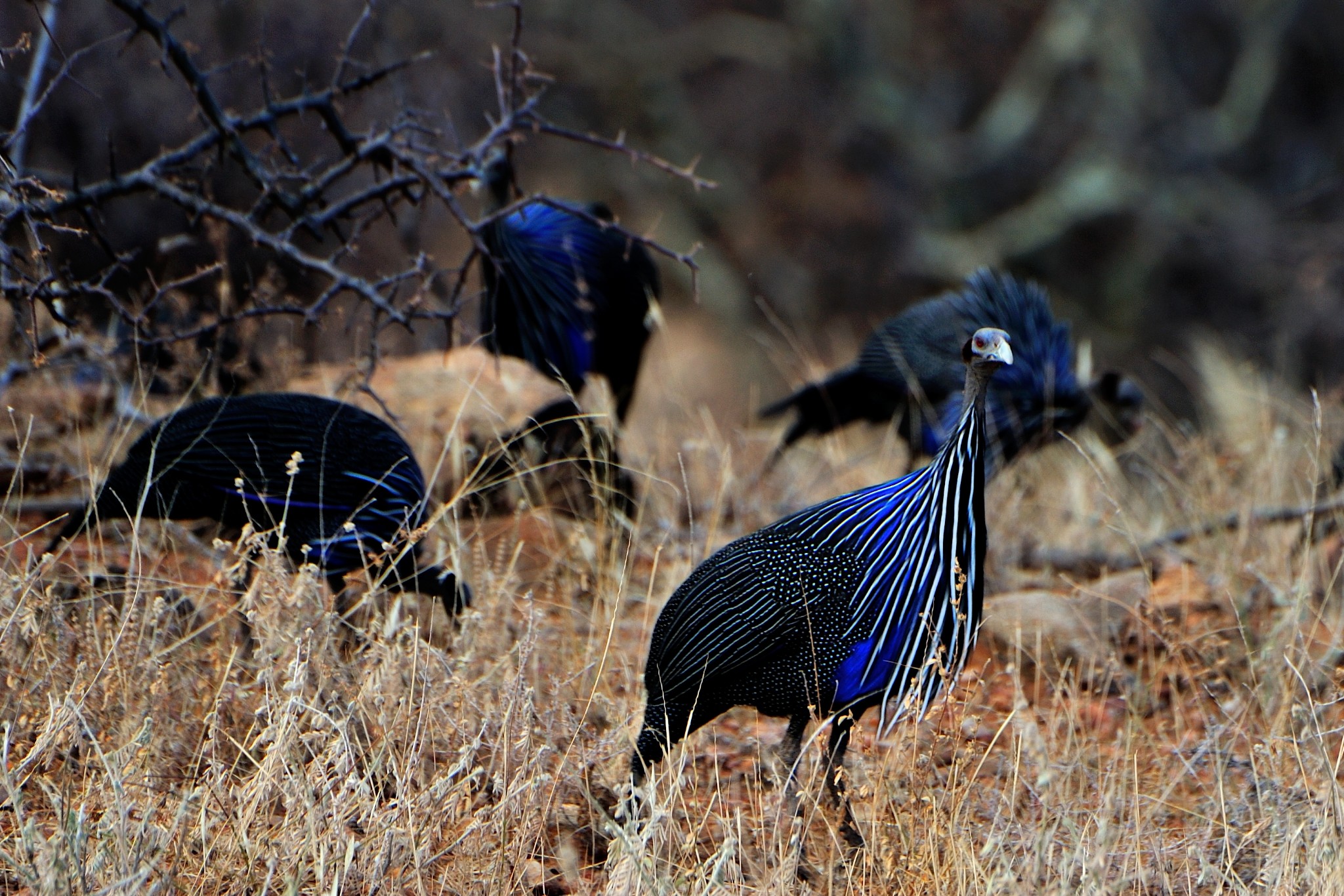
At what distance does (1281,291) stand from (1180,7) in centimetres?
423

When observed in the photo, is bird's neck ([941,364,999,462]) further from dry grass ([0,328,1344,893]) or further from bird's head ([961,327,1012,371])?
dry grass ([0,328,1344,893])

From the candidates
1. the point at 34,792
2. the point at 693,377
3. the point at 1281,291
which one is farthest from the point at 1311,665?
the point at 1281,291

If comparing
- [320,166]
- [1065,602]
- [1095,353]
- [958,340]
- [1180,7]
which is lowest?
[1095,353]

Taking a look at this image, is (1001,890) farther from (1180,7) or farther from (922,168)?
(1180,7)

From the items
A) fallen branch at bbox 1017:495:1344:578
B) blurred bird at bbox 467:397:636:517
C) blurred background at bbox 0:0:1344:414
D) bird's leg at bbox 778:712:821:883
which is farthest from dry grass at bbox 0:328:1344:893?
blurred background at bbox 0:0:1344:414

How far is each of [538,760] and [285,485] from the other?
35.1 inches

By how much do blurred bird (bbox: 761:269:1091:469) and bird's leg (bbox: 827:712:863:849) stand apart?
7.20 ft

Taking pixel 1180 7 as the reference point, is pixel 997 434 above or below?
below

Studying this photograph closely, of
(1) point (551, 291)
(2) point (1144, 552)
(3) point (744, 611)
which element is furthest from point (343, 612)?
(2) point (1144, 552)

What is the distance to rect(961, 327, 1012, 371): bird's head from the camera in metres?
2.38

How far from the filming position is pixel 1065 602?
11.0 ft

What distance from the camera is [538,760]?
219 cm

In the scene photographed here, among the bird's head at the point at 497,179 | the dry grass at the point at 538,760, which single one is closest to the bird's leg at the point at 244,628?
the dry grass at the point at 538,760

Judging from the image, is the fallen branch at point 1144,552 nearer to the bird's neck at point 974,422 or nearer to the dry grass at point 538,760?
the dry grass at point 538,760
